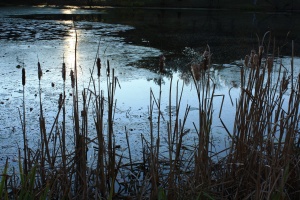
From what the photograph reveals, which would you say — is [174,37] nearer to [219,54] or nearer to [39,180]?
[219,54]

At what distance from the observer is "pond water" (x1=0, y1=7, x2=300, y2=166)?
4.00m

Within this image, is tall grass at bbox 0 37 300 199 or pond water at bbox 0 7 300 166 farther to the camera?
pond water at bbox 0 7 300 166

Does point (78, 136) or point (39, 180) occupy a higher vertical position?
point (78, 136)

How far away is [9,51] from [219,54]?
3.53 m

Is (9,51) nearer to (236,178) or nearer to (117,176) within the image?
(117,176)

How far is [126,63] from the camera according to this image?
6992 millimetres

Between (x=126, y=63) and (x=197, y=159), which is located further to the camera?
(x=126, y=63)

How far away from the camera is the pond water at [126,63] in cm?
400

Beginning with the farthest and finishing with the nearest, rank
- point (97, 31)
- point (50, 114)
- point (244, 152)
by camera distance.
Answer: point (97, 31) → point (50, 114) → point (244, 152)

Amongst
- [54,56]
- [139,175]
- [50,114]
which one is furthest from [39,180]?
[54,56]

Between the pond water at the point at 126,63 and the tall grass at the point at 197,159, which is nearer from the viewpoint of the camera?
the tall grass at the point at 197,159

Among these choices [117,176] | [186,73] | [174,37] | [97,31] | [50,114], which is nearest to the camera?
[117,176]

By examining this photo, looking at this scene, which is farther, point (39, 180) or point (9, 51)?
point (9, 51)

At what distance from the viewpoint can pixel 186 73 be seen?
6344 millimetres
